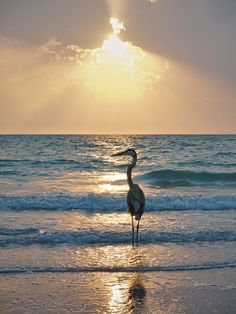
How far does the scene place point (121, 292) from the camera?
6.62 meters

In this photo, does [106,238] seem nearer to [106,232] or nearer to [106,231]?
[106,232]

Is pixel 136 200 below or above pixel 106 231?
above

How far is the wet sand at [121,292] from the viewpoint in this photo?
6039 mm

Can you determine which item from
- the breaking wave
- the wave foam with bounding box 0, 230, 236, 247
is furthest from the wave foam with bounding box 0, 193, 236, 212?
the wave foam with bounding box 0, 230, 236, 247

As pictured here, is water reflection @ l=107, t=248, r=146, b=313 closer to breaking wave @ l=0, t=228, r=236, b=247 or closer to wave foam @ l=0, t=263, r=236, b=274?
wave foam @ l=0, t=263, r=236, b=274

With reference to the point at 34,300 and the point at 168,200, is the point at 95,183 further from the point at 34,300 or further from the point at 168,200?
the point at 34,300

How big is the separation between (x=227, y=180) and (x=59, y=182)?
901cm

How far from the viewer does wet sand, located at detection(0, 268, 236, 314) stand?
604cm

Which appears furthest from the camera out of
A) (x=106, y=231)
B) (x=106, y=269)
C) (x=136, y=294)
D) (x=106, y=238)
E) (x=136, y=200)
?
(x=106, y=231)

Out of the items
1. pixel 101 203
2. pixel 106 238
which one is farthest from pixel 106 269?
pixel 101 203

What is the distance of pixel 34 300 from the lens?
248 inches

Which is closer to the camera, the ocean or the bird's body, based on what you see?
the ocean

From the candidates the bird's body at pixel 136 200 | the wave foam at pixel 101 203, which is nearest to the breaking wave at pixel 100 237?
the bird's body at pixel 136 200

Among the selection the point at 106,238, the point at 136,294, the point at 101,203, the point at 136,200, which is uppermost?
the point at 136,200
